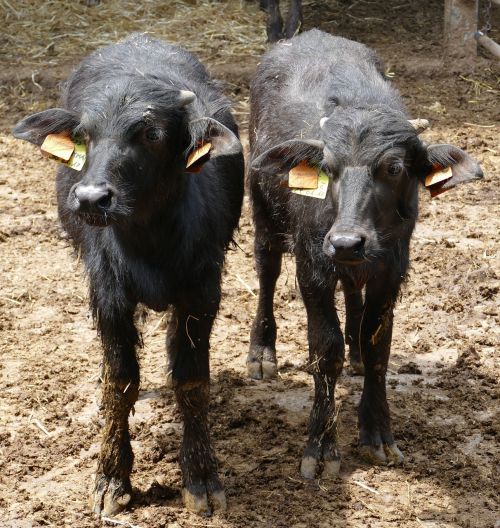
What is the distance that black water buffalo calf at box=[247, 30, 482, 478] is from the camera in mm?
4883

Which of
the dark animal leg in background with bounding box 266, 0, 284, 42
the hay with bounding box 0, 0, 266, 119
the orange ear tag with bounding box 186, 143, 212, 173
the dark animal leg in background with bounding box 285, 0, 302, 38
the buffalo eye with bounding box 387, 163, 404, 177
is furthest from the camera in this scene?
the dark animal leg in background with bounding box 266, 0, 284, 42

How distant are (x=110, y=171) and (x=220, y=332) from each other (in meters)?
2.61

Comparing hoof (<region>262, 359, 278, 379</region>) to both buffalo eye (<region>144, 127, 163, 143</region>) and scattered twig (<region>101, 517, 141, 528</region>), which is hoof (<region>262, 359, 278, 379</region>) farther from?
buffalo eye (<region>144, 127, 163, 143</region>)

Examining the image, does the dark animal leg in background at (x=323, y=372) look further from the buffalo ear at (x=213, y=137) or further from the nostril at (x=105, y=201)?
the nostril at (x=105, y=201)

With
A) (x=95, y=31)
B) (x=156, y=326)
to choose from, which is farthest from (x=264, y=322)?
(x=95, y=31)

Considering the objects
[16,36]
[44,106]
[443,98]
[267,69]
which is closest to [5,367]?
[267,69]

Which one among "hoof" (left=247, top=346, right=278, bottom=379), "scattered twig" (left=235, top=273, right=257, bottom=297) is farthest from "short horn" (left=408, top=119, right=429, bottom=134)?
"scattered twig" (left=235, top=273, right=257, bottom=297)

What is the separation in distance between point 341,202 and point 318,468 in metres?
1.47

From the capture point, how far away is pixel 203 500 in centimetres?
505

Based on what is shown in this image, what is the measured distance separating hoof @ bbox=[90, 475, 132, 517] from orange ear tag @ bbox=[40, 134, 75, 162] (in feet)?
5.19

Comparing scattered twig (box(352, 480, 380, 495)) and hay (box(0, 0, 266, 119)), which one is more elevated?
scattered twig (box(352, 480, 380, 495))

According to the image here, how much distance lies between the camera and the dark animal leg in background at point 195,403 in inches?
198

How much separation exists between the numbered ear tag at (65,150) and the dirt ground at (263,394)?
1.36m

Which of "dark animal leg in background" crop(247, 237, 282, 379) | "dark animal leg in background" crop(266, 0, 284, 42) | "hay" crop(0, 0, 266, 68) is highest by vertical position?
"dark animal leg in background" crop(247, 237, 282, 379)
